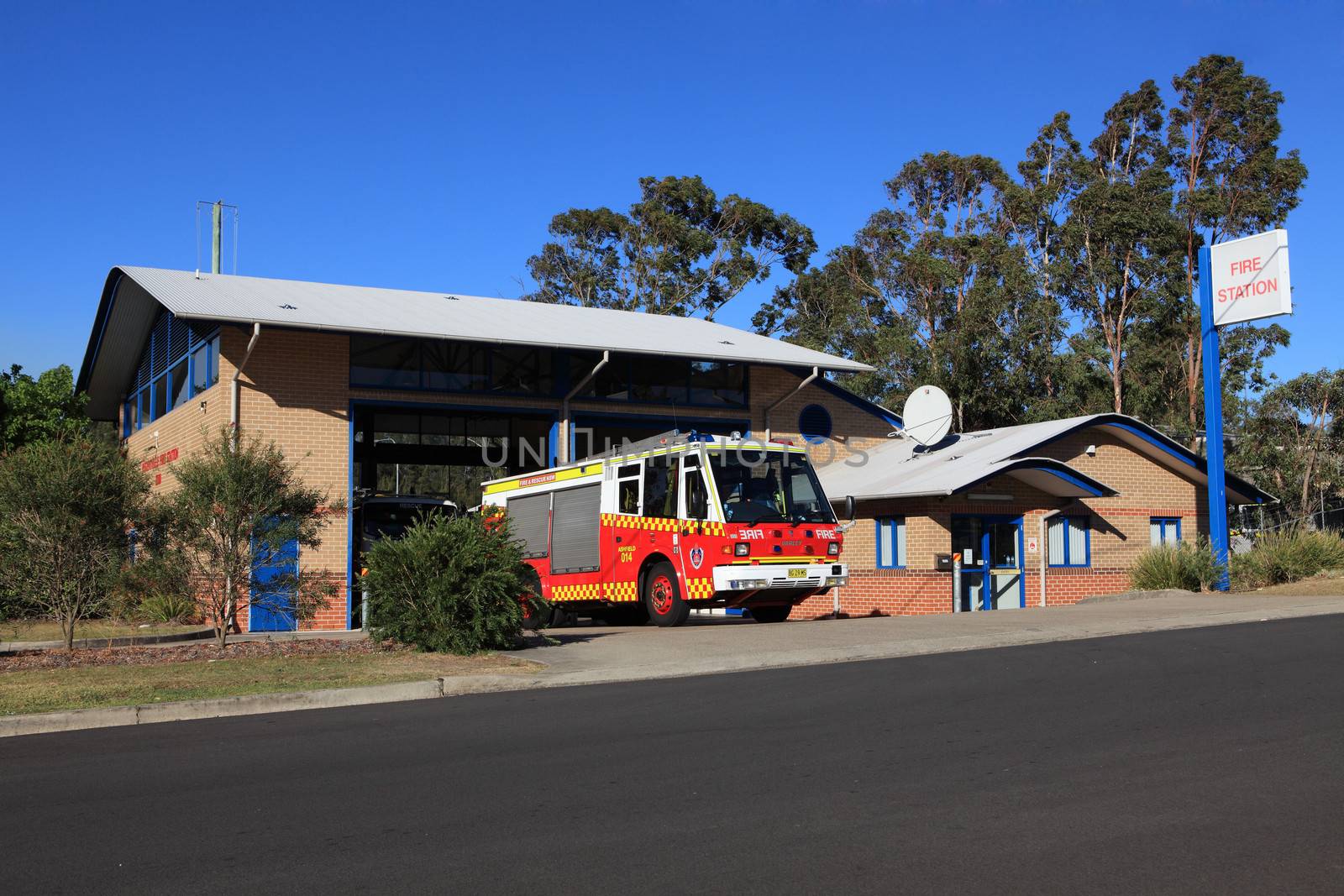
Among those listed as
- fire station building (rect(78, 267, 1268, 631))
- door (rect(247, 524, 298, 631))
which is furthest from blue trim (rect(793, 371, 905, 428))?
door (rect(247, 524, 298, 631))

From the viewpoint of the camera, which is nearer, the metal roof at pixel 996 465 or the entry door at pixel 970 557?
the metal roof at pixel 996 465

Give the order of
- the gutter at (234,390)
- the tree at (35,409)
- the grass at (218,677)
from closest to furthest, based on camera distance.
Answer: the grass at (218,677)
the gutter at (234,390)
the tree at (35,409)

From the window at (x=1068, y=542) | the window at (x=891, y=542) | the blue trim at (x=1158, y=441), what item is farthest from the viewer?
the blue trim at (x=1158, y=441)

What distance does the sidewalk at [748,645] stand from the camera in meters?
10.4

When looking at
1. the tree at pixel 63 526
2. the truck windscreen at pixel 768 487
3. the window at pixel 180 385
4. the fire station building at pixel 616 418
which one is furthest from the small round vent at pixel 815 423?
the tree at pixel 63 526

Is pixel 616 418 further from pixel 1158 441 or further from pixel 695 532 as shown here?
pixel 1158 441

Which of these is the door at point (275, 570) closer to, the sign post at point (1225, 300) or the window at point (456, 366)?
the window at point (456, 366)

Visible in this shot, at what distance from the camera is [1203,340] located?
961 inches

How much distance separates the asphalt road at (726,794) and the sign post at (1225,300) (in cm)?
1436

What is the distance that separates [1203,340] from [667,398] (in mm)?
10864

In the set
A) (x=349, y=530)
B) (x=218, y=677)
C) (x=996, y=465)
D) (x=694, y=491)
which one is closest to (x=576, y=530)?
(x=694, y=491)

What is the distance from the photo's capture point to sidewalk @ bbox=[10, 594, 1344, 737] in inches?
408

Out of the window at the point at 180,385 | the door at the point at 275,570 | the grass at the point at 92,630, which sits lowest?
the grass at the point at 92,630

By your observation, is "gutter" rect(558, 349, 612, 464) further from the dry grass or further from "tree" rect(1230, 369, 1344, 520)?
"tree" rect(1230, 369, 1344, 520)
